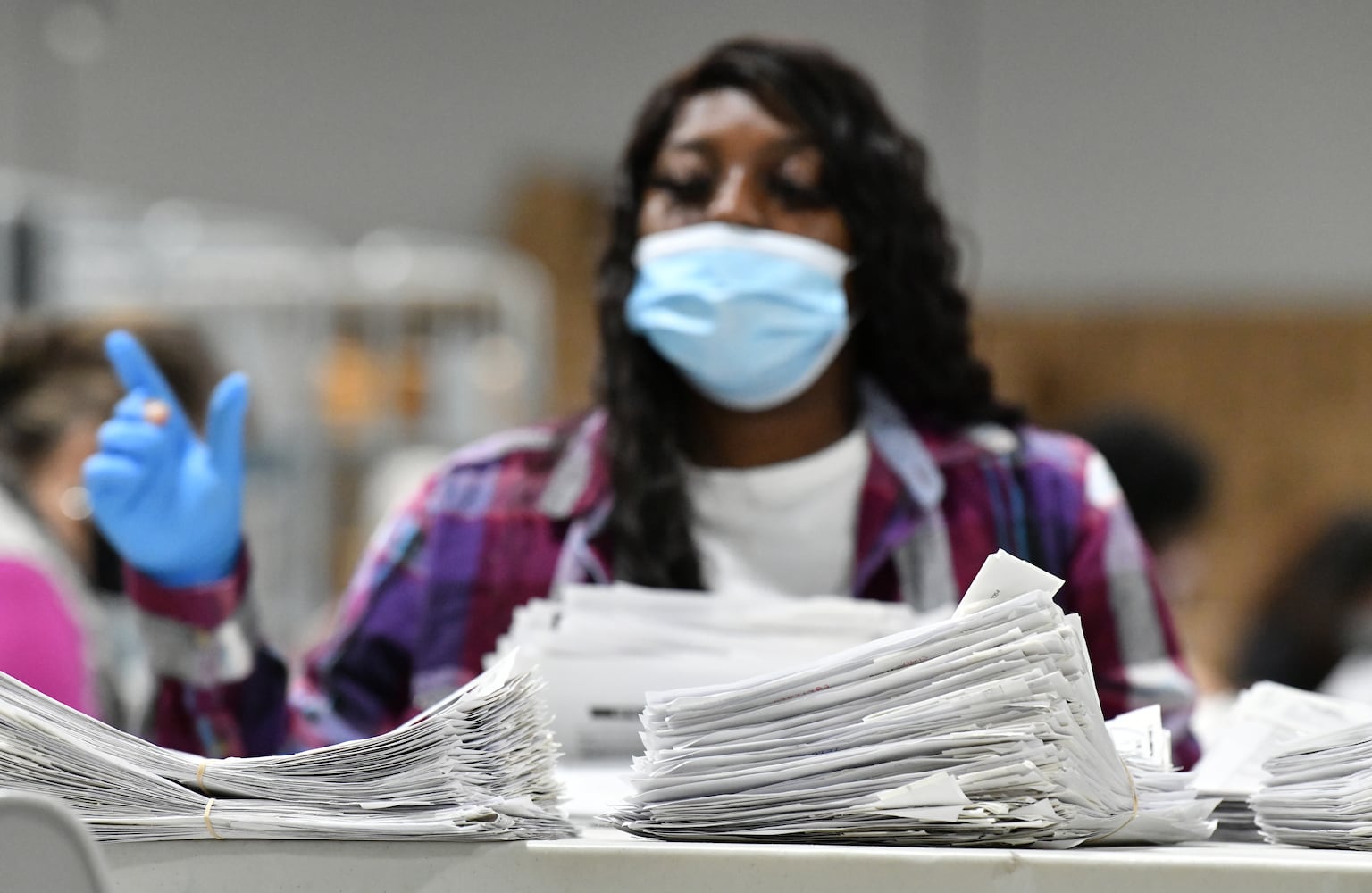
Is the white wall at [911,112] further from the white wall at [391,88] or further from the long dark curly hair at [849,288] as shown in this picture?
the long dark curly hair at [849,288]

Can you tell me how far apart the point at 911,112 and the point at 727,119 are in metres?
5.45

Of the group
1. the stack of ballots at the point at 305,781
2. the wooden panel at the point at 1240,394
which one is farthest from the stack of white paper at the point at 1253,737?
the wooden panel at the point at 1240,394

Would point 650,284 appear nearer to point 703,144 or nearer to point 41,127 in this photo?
point 703,144

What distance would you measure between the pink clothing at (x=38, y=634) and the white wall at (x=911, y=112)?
459 cm

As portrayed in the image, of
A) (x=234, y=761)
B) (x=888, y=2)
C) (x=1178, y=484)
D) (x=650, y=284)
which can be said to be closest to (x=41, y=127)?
(x=888, y=2)

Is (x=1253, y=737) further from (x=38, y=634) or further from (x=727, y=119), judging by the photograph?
(x=38, y=634)

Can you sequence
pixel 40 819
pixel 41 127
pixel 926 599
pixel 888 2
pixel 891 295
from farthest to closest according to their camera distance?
pixel 888 2, pixel 41 127, pixel 891 295, pixel 926 599, pixel 40 819

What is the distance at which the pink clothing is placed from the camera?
178 cm

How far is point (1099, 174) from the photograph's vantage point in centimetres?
626

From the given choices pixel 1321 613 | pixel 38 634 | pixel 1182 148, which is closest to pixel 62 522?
pixel 38 634

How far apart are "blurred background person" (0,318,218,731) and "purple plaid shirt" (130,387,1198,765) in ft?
2.03

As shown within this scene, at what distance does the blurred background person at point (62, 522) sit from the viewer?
1832 mm

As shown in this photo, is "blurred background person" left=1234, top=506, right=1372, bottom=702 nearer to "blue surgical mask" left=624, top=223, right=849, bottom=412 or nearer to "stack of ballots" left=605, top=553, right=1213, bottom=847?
Answer: "blue surgical mask" left=624, top=223, right=849, bottom=412

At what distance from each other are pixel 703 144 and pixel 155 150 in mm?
5355
